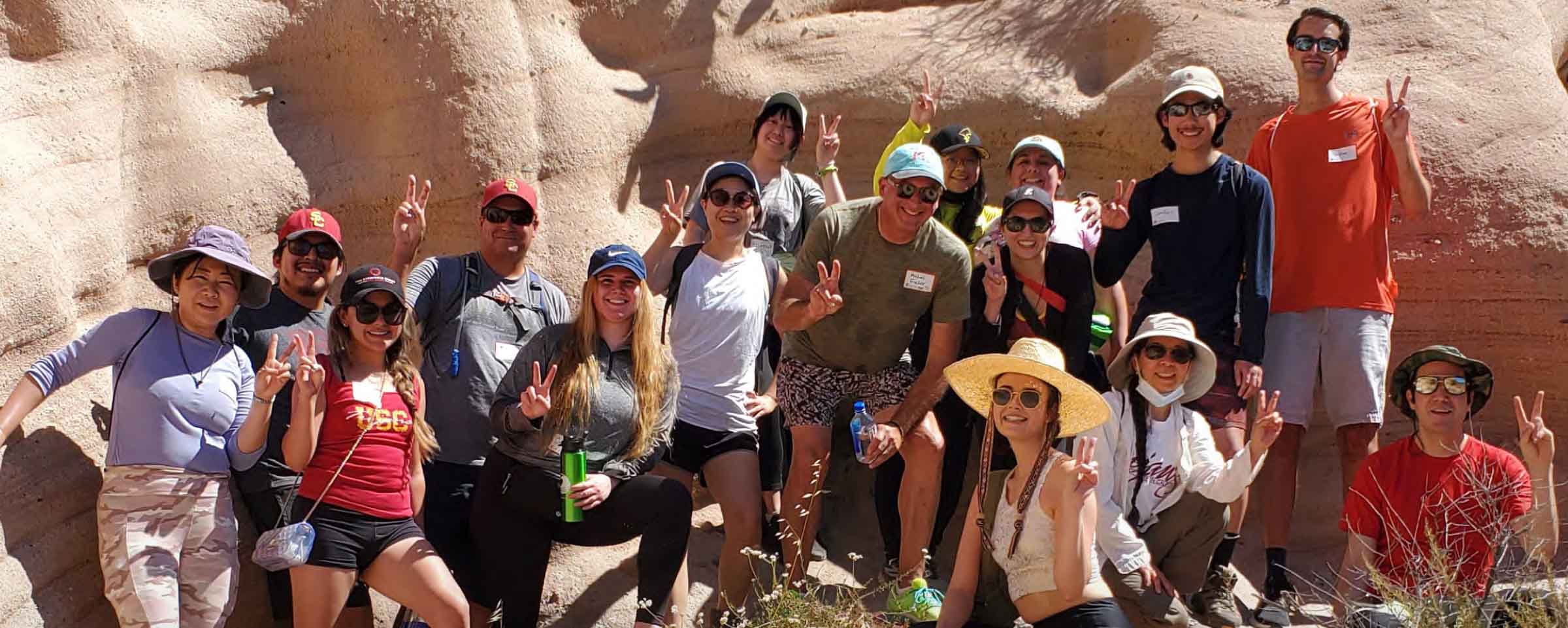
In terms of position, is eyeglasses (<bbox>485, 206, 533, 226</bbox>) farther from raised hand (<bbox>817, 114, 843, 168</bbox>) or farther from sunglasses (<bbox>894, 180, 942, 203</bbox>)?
raised hand (<bbox>817, 114, 843, 168</bbox>)

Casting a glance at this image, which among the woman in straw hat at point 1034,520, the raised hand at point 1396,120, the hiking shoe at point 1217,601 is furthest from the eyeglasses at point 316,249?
the raised hand at point 1396,120

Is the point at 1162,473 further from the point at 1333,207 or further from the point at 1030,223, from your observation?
the point at 1333,207

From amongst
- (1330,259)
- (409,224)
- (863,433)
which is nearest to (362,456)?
(409,224)

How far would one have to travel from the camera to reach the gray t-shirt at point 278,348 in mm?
5594

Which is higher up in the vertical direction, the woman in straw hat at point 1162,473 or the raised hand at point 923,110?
the raised hand at point 923,110

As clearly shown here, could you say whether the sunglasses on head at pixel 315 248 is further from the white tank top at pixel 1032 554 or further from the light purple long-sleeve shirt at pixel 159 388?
the white tank top at pixel 1032 554

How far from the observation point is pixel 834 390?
6066 millimetres

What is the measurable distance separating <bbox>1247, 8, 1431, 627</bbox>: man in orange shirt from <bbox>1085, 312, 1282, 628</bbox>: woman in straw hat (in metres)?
0.84

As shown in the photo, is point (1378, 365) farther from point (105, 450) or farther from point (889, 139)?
point (105, 450)

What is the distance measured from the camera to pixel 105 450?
5961 millimetres

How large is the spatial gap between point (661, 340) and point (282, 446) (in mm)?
1475

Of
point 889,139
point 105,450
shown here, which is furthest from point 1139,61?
point 105,450

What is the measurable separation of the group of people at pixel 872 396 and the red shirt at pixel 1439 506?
0.01 m

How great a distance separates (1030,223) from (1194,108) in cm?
92
